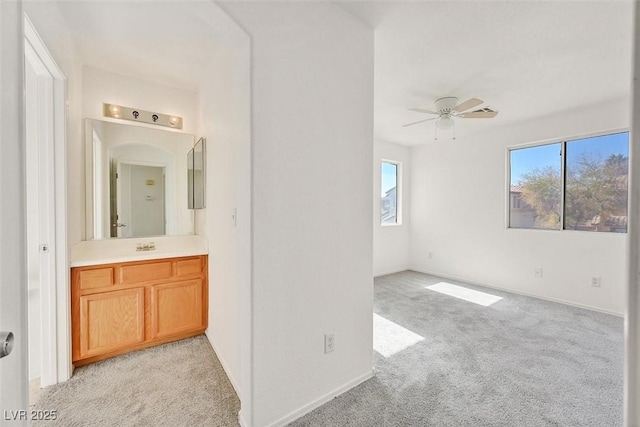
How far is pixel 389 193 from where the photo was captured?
5328mm

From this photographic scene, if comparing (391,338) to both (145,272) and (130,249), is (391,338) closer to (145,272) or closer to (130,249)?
(145,272)

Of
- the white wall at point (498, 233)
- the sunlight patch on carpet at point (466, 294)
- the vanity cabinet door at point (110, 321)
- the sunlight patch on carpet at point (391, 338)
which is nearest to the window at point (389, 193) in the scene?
the white wall at point (498, 233)

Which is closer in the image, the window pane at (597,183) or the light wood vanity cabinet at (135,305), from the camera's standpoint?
the light wood vanity cabinet at (135,305)

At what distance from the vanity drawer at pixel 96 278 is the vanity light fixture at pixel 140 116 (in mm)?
1498

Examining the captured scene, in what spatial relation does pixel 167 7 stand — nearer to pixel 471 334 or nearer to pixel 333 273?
pixel 333 273

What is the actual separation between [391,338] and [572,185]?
3.22m

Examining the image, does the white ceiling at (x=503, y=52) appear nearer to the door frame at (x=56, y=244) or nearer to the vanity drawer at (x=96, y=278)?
the door frame at (x=56, y=244)

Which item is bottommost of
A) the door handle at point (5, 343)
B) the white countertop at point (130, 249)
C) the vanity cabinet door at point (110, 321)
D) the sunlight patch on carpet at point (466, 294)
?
the sunlight patch on carpet at point (466, 294)

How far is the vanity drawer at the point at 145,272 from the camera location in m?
2.21

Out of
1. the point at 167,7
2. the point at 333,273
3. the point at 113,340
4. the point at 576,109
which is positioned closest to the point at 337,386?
the point at 333,273

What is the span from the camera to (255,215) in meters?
1.45

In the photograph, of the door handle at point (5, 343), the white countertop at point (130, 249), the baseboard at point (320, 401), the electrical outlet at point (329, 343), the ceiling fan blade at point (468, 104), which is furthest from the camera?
the ceiling fan blade at point (468, 104)

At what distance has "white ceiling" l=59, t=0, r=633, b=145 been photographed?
177 cm

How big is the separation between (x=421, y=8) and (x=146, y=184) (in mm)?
2851
